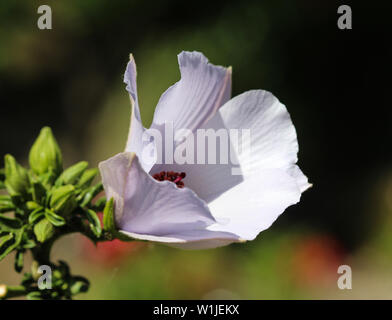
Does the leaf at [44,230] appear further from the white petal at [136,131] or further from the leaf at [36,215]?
the white petal at [136,131]

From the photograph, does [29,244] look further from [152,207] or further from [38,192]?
[152,207]

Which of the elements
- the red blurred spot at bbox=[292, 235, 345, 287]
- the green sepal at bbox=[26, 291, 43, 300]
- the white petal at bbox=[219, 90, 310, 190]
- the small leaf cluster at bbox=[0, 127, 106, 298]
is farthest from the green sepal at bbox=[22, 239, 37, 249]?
the red blurred spot at bbox=[292, 235, 345, 287]

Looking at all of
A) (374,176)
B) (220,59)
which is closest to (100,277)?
(220,59)

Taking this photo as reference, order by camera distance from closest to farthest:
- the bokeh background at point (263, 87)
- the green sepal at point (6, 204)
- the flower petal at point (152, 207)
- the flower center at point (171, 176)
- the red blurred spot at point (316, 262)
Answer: the flower petal at point (152, 207) → the green sepal at point (6, 204) → the flower center at point (171, 176) → the red blurred spot at point (316, 262) → the bokeh background at point (263, 87)

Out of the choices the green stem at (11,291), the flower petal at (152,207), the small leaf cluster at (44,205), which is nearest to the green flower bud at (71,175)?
the small leaf cluster at (44,205)

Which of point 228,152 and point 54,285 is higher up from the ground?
point 228,152

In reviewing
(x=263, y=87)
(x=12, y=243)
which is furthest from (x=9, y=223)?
(x=263, y=87)

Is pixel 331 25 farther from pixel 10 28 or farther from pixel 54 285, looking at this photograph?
pixel 54 285
